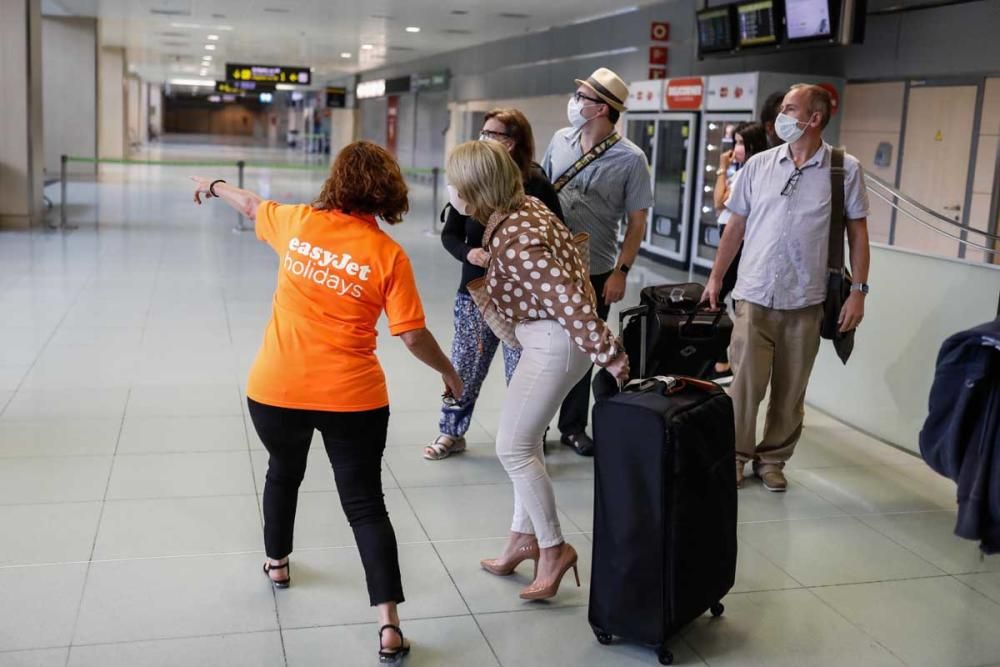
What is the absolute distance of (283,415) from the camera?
8.89ft

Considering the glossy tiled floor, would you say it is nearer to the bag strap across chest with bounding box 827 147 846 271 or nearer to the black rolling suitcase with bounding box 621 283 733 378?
the black rolling suitcase with bounding box 621 283 733 378

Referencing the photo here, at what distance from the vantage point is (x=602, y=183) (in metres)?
4.31

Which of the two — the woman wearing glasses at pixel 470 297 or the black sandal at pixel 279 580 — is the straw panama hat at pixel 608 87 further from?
the black sandal at pixel 279 580

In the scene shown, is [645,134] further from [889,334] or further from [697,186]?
[889,334]

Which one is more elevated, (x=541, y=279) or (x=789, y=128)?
(x=789, y=128)

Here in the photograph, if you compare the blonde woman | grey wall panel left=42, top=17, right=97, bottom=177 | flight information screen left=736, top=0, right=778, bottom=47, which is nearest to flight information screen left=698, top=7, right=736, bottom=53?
flight information screen left=736, top=0, right=778, bottom=47

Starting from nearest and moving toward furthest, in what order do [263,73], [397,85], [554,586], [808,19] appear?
[554,586] < [808,19] < [397,85] < [263,73]

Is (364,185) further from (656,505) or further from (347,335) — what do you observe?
(656,505)

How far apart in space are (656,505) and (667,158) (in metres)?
10.2

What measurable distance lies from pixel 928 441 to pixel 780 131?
6.64 ft

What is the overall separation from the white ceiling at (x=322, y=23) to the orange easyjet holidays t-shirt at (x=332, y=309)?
12534 mm

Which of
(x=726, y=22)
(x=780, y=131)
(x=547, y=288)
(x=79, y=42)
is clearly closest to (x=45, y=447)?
(x=547, y=288)

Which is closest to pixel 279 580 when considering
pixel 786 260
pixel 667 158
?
pixel 786 260

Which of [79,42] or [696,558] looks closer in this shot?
[696,558]
